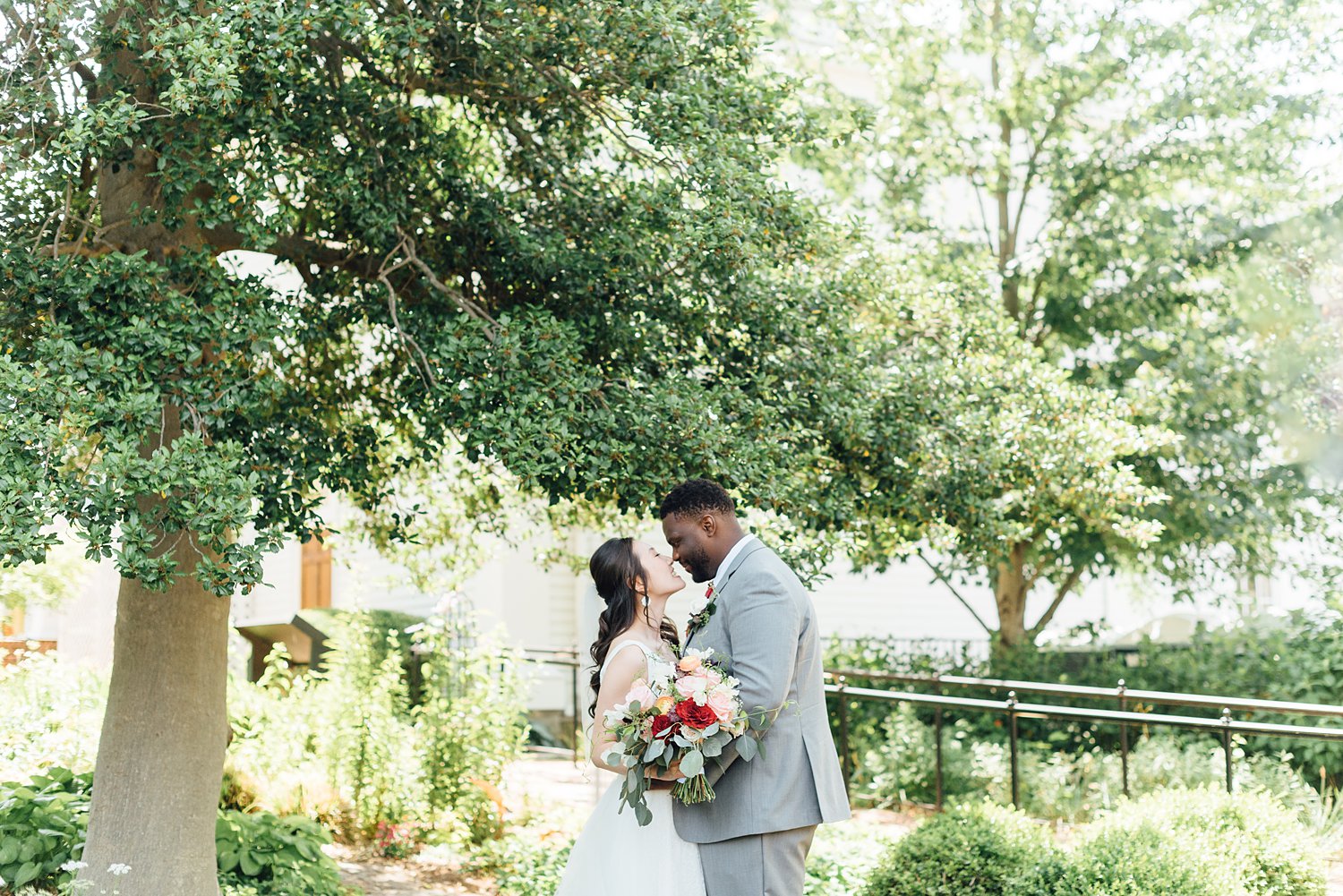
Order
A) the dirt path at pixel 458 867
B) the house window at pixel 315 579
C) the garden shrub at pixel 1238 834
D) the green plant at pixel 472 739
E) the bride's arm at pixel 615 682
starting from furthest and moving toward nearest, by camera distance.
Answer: the house window at pixel 315 579, the green plant at pixel 472 739, the dirt path at pixel 458 867, the garden shrub at pixel 1238 834, the bride's arm at pixel 615 682

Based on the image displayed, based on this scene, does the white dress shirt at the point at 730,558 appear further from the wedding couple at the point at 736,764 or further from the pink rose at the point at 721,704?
the pink rose at the point at 721,704

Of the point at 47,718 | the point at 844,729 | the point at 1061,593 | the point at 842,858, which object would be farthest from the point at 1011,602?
the point at 47,718

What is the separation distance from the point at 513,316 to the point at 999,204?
30.2 ft

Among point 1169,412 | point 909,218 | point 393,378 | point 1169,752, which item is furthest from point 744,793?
point 909,218

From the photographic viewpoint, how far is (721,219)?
6.40 metres

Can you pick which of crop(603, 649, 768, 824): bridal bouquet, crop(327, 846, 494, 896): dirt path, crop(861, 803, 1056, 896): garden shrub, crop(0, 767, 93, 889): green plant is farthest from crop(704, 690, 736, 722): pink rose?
crop(327, 846, 494, 896): dirt path

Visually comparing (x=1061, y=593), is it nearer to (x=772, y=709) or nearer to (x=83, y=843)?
(x=83, y=843)

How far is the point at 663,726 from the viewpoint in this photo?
14.0ft

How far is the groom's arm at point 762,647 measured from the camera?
4.23m

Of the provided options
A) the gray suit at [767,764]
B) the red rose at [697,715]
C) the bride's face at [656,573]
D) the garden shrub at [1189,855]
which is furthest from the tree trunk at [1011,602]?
the red rose at [697,715]

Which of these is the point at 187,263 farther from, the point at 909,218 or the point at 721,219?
the point at 909,218

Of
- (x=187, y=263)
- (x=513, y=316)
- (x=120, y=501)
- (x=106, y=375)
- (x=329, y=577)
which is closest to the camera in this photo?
(x=120, y=501)

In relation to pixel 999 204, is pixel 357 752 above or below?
below

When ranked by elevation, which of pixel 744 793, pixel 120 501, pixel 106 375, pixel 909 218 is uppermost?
pixel 909 218
